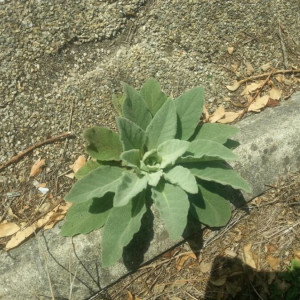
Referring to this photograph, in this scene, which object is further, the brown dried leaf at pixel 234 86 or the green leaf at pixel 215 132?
the brown dried leaf at pixel 234 86

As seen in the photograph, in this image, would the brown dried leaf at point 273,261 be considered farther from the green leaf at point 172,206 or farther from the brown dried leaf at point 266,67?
the brown dried leaf at point 266,67

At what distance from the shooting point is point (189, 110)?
1701mm

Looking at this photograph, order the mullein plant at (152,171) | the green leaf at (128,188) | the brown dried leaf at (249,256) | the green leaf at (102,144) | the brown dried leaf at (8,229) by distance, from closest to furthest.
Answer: the green leaf at (128,188)
the mullein plant at (152,171)
the green leaf at (102,144)
the brown dried leaf at (8,229)
the brown dried leaf at (249,256)

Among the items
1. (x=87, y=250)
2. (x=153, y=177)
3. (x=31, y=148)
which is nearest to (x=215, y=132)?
(x=153, y=177)

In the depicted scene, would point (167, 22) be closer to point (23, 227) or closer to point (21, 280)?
point (23, 227)

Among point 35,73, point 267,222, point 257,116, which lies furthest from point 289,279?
point 35,73

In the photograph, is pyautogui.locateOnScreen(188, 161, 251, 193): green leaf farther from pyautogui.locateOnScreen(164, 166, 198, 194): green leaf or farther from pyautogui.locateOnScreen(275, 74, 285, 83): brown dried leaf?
pyautogui.locateOnScreen(275, 74, 285, 83): brown dried leaf

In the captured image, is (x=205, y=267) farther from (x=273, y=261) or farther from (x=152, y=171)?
(x=152, y=171)

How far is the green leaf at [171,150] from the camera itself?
1526 mm

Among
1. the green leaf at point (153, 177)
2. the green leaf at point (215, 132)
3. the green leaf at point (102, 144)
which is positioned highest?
the green leaf at point (102, 144)

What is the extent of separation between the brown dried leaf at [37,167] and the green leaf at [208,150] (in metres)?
0.76

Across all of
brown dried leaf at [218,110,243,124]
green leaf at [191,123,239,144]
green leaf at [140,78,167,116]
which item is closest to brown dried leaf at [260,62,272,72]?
brown dried leaf at [218,110,243,124]

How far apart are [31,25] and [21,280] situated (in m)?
1.26

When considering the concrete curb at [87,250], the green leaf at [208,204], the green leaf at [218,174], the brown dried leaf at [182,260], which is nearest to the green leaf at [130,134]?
the green leaf at [218,174]
